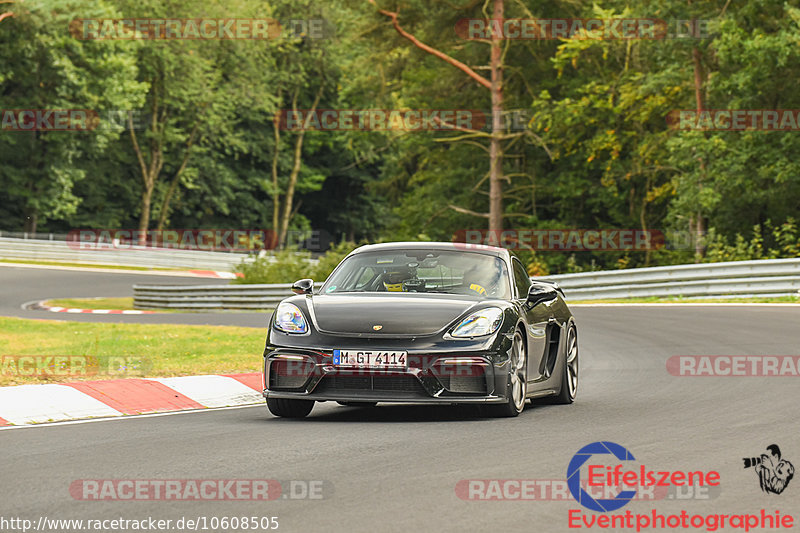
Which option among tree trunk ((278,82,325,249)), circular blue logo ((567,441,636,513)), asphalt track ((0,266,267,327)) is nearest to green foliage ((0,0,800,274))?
tree trunk ((278,82,325,249))

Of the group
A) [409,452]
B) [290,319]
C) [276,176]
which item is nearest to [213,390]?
[290,319]

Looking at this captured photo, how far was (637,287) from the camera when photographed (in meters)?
29.6

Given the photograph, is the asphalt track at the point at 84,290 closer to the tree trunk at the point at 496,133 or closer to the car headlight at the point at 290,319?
the tree trunk at the point at 496,133

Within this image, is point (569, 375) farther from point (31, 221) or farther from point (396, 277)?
point (31, 221)

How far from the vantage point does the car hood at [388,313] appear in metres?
9.67

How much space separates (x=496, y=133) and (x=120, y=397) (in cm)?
3385

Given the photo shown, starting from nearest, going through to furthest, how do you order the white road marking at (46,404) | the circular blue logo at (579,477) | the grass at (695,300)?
the circular blue logo at (579,477) → the white road marking at (46,404) → the grass at (695,300)

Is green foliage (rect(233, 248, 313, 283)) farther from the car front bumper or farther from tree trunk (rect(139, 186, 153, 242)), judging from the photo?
tree trunk (rect(139, 186, 153, 242))

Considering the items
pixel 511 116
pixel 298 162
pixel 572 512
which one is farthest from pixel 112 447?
pixel 298 162

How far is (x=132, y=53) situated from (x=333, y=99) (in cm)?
1925

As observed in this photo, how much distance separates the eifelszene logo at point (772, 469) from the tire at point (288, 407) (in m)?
3.74

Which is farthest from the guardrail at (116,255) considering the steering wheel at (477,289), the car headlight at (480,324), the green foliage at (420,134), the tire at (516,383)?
the car headlight at (480,324)

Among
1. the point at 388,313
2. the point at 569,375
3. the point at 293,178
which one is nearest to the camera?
the point at 388,313

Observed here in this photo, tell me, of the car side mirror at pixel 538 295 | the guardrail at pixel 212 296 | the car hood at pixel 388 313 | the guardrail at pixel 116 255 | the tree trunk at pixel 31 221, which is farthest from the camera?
the tree trunk at pixel 31 221
